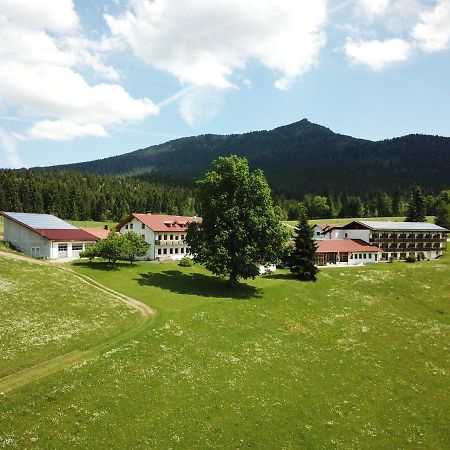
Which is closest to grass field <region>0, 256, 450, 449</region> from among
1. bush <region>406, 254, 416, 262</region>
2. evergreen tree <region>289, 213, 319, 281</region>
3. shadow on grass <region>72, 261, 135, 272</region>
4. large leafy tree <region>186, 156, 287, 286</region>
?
large leafy tree <region>186, 156, 287, 286</region>

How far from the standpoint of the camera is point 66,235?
75.0 metres

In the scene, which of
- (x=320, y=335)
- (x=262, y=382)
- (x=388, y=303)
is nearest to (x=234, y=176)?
(x=320, y=335)

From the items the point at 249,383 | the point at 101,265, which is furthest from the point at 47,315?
the point at 101,265

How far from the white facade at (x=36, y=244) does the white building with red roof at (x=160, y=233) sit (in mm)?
15303

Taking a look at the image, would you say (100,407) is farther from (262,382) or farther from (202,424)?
(262,382)

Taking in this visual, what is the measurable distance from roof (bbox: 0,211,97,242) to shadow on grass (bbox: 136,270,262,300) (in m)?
16.7

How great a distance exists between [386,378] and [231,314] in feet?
64.0

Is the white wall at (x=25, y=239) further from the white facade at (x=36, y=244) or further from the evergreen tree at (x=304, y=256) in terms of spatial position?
the evergreen tree at (x=304, y=256)

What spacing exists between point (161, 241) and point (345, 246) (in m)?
47.9

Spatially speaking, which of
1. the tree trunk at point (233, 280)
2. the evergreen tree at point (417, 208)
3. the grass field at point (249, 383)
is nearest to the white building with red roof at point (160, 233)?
the tree trunk at point (233, 280)

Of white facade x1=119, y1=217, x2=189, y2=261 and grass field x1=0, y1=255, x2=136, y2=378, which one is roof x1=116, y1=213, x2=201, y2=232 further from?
grass field x1=0, y1=255, x2=136, y2=378

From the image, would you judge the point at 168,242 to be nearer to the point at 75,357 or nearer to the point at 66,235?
the point at 66,235

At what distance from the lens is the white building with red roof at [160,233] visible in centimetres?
8769

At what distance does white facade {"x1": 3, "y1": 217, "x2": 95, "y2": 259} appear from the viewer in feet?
235
